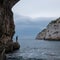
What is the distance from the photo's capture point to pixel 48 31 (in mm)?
192750

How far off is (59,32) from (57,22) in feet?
32.7

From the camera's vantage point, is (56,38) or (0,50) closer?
(0,50)

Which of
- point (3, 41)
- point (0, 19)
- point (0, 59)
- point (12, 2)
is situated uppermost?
point (12, 2)

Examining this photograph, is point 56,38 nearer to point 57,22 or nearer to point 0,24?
point 57,22

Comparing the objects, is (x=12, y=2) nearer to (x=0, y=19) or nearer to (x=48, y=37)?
(x=0, y=19)

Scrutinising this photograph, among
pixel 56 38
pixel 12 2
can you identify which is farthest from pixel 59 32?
pixel 12 2

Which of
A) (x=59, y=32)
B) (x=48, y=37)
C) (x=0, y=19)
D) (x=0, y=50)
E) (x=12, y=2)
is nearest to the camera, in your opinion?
(x=0, y=19)

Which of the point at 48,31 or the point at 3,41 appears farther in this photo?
the point at 48,31

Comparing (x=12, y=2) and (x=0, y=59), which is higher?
(x=12, y=2)

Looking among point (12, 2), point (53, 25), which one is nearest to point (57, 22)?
point (53, 25)

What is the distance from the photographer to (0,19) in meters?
32.5

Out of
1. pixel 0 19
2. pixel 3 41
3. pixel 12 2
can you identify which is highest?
pixel 12 2

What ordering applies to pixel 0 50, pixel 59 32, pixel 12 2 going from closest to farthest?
1. pixel 0 50
2. pixel 12 2
3. pixel 59 32

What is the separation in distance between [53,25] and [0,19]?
15922cm
